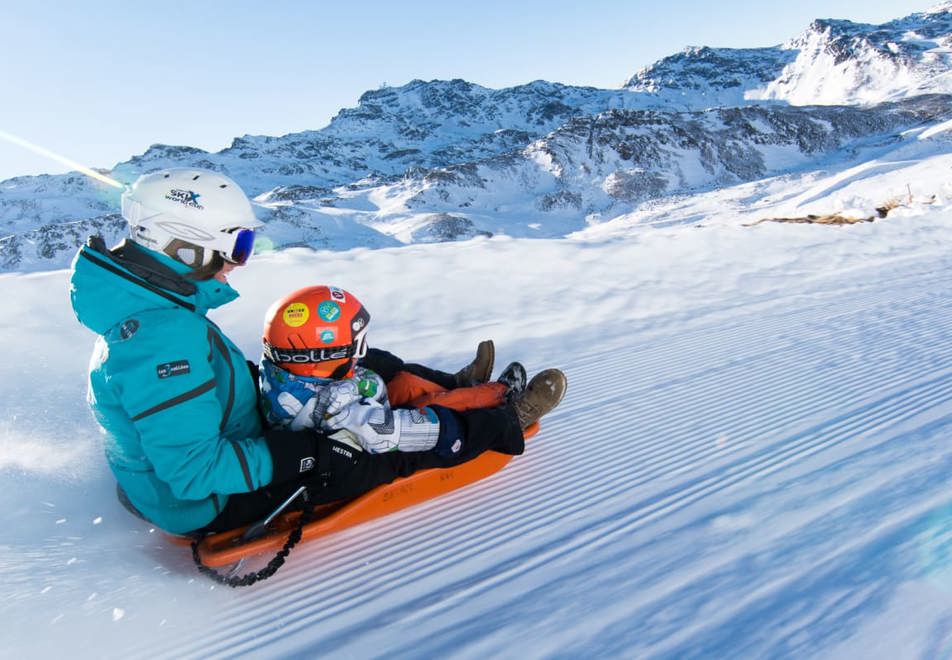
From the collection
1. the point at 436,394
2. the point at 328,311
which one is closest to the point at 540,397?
the point at 436,394

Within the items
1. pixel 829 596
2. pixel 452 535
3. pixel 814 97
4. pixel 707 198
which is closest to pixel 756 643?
pixel 829 596

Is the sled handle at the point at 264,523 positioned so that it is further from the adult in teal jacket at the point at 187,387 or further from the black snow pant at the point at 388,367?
the black snow pant at the point at 388,367

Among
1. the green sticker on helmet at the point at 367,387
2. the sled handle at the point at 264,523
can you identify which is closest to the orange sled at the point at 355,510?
the sled handle at the point at 264,523

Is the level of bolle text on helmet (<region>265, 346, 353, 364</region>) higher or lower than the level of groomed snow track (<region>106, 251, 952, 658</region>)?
higher

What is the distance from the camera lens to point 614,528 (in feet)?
8.96

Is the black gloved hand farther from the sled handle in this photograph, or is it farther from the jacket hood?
the jacket hood

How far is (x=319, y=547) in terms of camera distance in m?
2.84

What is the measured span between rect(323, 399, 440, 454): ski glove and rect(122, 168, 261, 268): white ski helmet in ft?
2.95

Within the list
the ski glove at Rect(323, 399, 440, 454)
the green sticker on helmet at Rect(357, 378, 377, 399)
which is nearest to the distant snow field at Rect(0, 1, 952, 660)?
the ski glove at Rect(323, 399, 440, 454)

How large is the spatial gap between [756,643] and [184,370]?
2.30 m

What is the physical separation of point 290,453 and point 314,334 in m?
0.68

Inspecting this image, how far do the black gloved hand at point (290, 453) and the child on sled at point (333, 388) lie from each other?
173mm

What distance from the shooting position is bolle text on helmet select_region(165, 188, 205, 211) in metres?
2.64

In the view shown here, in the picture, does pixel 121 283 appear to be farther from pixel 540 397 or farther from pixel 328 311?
pixel 540 397
